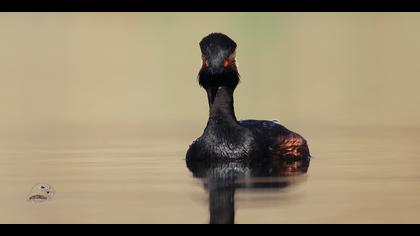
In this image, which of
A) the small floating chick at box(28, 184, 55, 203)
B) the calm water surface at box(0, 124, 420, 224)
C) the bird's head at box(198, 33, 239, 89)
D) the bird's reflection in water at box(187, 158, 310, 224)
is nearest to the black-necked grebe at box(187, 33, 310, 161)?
the bird's head at box(198, 33, 239, 89)

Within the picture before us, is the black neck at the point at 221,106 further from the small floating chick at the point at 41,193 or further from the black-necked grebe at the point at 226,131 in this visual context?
the small floating chick at the point at 41,193

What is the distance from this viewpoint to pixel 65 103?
3123 cm

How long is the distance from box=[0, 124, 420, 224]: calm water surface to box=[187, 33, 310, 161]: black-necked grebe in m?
0.38

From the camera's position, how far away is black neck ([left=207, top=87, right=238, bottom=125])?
66.2 feet

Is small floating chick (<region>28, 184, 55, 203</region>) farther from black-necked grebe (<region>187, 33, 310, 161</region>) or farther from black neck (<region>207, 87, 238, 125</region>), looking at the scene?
black neck (<region>207, 87, 238, 125</region>)

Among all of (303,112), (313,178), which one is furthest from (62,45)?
(313,178)

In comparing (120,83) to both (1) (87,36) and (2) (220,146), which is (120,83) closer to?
(1) (87,36)

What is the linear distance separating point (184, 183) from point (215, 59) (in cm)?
315

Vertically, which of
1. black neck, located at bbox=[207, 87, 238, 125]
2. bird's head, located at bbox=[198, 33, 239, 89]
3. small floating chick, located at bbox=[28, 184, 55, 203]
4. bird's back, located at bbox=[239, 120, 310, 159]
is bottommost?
small floating chick, located at bbox=[28, 184, 55, 203]

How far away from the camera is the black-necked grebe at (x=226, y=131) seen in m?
19.7

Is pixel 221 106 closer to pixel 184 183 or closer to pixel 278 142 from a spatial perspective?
pixel 278 142

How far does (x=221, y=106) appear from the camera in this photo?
20312 mm

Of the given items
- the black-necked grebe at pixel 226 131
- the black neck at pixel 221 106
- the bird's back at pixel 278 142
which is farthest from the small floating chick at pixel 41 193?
the bird's back at pixel 278 142

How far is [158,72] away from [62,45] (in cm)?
682
